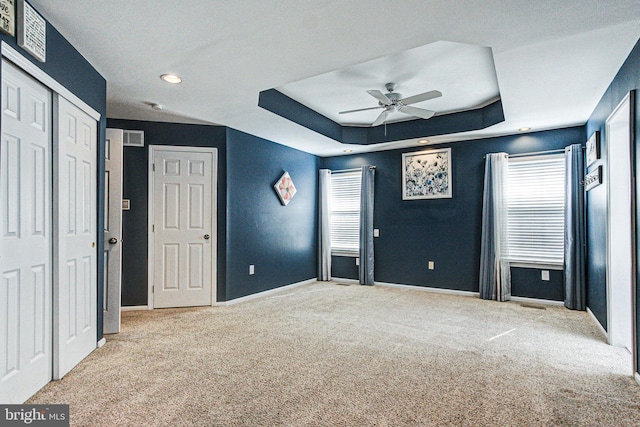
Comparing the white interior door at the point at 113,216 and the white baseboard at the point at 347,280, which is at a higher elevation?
the white interior door at the point at 113,216

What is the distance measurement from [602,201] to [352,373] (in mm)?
3088

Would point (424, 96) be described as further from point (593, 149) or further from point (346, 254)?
point (346, 254)

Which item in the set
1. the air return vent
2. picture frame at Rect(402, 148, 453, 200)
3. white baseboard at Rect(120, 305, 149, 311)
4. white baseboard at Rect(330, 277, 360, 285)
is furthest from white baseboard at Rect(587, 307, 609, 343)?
the air return vent

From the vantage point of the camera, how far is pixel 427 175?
594 cm

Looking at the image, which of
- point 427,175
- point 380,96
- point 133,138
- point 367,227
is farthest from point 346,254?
point 133,138

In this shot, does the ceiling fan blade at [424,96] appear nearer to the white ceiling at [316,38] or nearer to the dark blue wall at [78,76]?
the white ceiling at [316,38]

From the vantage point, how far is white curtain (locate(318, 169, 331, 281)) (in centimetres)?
674

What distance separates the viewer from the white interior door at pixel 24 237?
2068mm

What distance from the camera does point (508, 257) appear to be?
522 cm

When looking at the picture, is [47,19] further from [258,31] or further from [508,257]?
[508,257]

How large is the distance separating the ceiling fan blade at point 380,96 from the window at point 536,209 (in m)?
2.48

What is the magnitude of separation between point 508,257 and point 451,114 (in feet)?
7.33

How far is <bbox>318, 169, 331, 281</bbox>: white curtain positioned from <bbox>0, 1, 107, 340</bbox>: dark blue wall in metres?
4.02

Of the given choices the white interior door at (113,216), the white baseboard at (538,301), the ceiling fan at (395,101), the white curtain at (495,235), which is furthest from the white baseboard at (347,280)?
the white interior door at (113,216)
